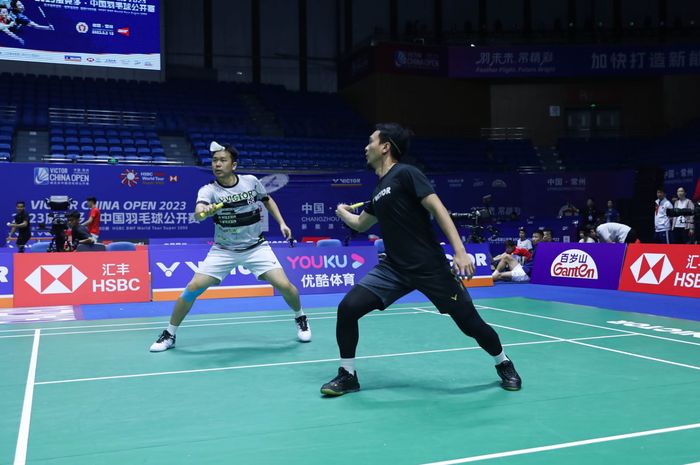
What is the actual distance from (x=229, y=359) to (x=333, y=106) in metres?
24.6

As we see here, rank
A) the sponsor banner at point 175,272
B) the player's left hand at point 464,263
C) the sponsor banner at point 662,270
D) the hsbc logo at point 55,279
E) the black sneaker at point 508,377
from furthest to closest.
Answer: the sponsor banner at point 175,272 < the sponsor banner at point 662,270 < the hsbc logo at point 55,279 < the black sneaker at point 508,377 < the player's left hand at point 464,263

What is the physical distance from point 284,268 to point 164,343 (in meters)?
5.72

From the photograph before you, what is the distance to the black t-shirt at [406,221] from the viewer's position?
4785 millimetres

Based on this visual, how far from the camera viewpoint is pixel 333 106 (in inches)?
1182

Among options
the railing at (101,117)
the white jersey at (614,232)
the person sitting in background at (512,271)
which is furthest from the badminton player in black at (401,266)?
the railing at (101,117)

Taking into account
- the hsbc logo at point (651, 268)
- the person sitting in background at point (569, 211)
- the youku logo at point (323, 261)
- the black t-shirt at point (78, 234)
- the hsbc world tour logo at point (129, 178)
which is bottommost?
the hsbc logo at point (651, 268)

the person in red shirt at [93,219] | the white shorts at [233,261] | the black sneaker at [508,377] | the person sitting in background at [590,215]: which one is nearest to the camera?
the black sneaker at [508,377]

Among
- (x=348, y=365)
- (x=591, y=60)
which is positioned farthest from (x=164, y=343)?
(x=591, y=60)

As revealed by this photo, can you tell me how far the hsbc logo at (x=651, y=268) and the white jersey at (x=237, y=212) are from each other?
27.8 ft

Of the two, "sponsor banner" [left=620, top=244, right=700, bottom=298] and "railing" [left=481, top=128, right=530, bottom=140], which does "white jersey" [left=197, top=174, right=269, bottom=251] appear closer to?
"sponsor banner" [left=620, top=244, right=700, bottom=298]

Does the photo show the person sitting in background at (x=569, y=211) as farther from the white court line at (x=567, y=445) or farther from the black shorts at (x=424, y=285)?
the white court line at (x=567, y=445)

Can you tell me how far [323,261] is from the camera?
13125mm

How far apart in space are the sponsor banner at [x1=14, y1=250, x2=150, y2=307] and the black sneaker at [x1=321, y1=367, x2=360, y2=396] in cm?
774

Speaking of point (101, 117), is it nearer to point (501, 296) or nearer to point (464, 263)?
point (501, 296)
